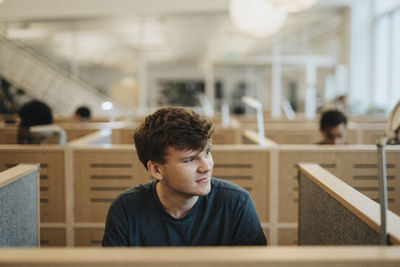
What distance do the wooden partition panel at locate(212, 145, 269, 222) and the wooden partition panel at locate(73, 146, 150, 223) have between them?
50 centimetres

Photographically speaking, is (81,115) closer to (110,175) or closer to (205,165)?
(110,175)

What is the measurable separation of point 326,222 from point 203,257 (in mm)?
792

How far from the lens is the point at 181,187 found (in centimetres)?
122

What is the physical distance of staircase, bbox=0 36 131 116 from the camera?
9.73 metres

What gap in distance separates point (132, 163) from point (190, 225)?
A: 130 centimetres

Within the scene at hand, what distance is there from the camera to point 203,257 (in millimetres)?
732

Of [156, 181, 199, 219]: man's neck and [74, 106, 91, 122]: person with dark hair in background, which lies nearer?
[156, 181, 199, 219]: man's neck

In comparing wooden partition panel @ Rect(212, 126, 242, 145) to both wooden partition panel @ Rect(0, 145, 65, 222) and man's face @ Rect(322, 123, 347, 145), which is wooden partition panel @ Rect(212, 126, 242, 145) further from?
wooden partition panel @ Rect(0, 145, 65, 222)

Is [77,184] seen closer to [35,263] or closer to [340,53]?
[35,263]

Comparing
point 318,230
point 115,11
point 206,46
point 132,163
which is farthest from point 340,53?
point 318,230

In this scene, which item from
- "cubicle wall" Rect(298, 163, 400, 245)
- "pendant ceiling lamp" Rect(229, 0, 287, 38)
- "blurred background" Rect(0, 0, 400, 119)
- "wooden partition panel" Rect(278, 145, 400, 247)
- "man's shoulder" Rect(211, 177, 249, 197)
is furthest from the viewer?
"blurred background" Rect(0, 0, 400, 119)

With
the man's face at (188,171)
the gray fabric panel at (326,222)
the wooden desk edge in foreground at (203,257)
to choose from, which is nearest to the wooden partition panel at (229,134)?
the gray fabric panel at (326,222)

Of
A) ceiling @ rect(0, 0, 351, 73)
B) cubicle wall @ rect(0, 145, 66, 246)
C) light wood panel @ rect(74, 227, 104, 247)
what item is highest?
ceiling @ rect(0, 0, 351, 73)

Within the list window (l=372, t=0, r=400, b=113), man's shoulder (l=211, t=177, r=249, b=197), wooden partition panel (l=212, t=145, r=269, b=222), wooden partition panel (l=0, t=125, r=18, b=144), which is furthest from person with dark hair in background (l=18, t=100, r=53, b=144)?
window (l=372, t=0, r=400, b=113)
